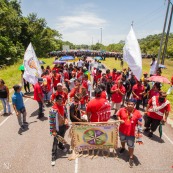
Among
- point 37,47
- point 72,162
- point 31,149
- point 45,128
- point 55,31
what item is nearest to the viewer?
point 72,162

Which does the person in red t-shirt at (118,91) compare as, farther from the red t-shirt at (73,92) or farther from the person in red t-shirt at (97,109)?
the person in red t-shirt at (97,109)

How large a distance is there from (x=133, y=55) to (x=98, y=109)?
202 centimetres

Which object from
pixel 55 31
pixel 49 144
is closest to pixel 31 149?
pixel 49 144

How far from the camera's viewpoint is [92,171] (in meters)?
5.08

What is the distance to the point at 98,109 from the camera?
5527mm

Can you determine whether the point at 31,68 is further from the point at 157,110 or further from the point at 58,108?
the point at 157,110

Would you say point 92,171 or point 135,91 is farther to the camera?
point 135,91

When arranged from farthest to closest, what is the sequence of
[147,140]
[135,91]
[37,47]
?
[37,47] → [135,91] → [147,140]

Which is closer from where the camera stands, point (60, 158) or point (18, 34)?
point (60, 158)

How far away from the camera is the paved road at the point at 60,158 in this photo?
5.18 meters

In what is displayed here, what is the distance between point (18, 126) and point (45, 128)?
120 centimetres

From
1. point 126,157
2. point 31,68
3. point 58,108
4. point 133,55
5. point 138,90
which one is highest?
point 133,55

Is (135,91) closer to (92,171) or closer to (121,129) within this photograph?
(121,129)

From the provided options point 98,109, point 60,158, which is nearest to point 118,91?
point 98,109
